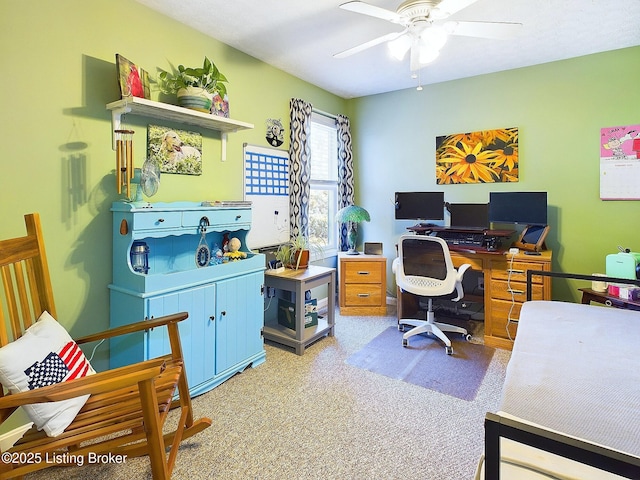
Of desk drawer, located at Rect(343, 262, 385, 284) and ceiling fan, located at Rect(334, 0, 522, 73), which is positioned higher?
ceiling fan, located at Rect(334, 0, 522, 73)

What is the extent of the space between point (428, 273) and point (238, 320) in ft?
5.45

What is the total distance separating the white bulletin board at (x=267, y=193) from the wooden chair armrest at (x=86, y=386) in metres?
1.89

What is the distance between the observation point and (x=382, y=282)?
3846 millimetres

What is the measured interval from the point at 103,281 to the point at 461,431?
229cm

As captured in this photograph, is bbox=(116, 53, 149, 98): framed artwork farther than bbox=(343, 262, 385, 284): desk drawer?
No

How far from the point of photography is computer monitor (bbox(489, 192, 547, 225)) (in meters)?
3.08

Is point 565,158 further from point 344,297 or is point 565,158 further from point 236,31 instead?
point 236,31

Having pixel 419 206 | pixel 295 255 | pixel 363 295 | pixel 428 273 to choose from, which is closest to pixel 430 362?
pixel 428 273

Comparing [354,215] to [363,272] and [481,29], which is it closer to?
[363,272]

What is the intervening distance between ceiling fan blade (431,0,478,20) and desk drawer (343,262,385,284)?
8.00 feet

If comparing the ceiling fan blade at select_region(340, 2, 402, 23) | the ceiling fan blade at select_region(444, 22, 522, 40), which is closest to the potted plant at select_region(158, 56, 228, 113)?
the ceiling fan blade at select_region(340, 2, 402, 23)

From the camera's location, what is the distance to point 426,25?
1.99 meters

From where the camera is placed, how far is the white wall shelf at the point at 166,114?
2.02 meters

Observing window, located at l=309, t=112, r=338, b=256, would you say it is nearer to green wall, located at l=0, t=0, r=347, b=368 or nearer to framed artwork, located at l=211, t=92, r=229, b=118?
framed artwork, located at l=211, t=92, r=229, b=118
